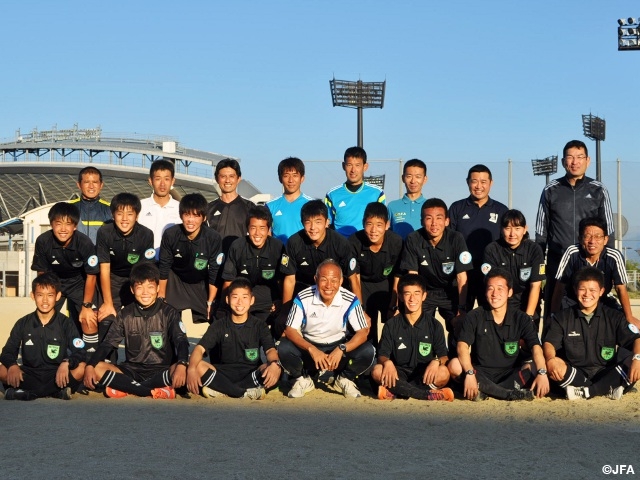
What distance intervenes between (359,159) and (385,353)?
2.20 metres

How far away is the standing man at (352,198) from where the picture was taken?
7.70 m

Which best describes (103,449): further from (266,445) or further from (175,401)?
(175,401)

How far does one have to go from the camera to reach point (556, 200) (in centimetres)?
714

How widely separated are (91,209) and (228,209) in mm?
1292

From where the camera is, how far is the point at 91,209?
289 inches

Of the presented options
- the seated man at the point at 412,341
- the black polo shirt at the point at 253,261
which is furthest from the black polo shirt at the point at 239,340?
the seated man at the point at 412,341

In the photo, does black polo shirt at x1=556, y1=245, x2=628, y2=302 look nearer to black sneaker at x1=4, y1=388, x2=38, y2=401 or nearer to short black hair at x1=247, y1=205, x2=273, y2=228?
short black hair at x1=247, y1=205, x2=273, y2=228

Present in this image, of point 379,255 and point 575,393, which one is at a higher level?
point 379,255

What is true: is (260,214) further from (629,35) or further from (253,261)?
(629,35)

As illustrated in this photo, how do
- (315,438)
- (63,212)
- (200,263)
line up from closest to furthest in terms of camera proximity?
(315,438) < (63,212) < (200,263)

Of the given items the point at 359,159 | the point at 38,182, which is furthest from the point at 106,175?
the point at 359,159

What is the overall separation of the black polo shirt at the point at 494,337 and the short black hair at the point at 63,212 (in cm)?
345

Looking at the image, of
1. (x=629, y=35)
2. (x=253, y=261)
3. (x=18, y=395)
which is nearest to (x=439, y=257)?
(x=253, y=261)

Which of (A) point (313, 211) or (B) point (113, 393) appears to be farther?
(A) point (313, 211)
